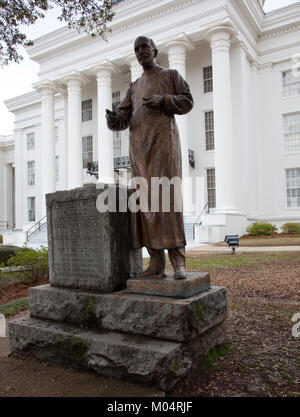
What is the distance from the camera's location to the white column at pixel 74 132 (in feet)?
84.2

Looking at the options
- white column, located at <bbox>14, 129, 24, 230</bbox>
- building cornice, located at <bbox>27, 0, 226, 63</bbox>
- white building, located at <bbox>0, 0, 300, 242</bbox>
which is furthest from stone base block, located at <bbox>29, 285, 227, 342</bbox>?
white column, located at <bbox>14, 129, 24, 230</bbox>

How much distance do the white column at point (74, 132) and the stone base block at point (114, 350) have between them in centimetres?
2266

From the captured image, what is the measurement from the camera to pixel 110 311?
3254 millimetres

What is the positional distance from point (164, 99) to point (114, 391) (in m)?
2.55

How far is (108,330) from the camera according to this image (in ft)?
10.6

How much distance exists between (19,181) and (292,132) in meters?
27.0

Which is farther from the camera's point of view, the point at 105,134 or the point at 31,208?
the point at 31,208

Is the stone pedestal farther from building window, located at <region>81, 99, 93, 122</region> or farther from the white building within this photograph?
building window, located at <region>81, 99, 93, 122</region>

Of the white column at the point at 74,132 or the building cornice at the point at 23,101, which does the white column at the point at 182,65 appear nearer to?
the white column at the point at 74,132

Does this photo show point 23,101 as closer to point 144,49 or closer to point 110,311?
point 144,49

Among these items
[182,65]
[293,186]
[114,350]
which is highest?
[182,65]

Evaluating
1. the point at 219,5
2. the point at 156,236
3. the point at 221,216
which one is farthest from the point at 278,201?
the point at 156,236

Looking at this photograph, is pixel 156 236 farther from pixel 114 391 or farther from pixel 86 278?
pixel 114 391

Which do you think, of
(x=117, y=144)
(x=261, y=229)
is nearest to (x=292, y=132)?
(x=261, y=229)
